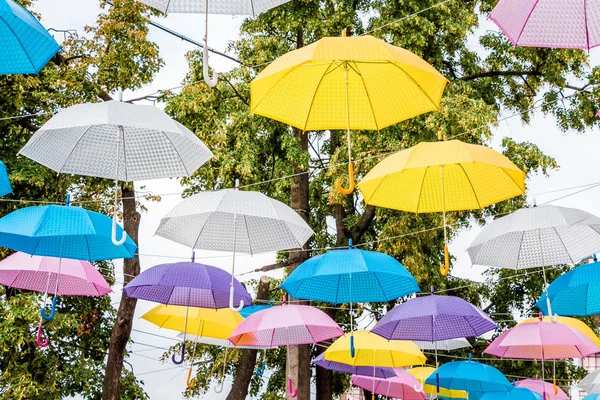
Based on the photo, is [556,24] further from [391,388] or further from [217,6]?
[391,388]

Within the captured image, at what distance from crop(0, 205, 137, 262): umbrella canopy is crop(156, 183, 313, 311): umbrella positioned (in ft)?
2.00

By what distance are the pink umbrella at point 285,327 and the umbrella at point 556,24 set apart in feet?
12.6

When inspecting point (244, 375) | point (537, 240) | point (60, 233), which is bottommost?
point (244, 375)

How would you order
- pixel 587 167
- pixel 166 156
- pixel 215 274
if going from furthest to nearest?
pixel 587 167 < pixel 215 274 < pixel 166 156

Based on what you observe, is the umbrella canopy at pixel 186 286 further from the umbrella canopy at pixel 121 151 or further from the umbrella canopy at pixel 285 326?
the umbrella canopy at pixel 121 151

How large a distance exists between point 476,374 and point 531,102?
20.7ft

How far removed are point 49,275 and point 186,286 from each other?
4.92ft

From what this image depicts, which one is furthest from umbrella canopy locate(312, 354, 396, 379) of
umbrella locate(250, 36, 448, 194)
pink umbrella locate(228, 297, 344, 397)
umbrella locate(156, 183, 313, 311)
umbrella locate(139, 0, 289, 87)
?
umbrella locate(139, 0, 289, 87)

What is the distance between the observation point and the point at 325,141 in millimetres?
14328

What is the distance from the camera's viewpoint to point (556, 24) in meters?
3.83

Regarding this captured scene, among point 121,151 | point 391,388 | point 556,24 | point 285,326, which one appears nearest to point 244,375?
point 391,388

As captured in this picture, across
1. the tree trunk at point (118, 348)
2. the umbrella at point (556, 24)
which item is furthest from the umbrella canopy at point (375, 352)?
the umbrella at point (556, 24)

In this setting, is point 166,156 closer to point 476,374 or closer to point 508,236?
point 508,236

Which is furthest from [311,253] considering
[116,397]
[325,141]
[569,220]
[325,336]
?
[569,220]
